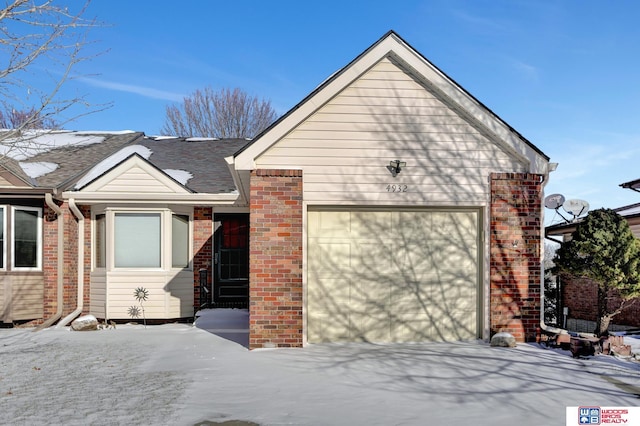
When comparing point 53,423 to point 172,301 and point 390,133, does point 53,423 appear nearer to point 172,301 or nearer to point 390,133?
point 390,133

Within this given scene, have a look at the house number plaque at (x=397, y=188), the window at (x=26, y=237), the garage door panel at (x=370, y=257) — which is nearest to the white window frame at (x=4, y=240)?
the window at (x=26, y=237)

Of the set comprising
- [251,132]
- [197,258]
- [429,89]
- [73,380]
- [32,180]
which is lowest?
[73,380]

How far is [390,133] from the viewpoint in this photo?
857 cm

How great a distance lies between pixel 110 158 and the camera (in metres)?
13.8

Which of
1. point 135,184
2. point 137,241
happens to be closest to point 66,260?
point 137,241

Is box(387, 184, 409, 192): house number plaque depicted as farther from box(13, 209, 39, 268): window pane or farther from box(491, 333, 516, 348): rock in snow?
box(13, 209, 39, 268): window pane

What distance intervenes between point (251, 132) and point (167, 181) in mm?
23944

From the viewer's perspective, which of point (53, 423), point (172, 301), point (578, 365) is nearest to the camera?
point (53, 423)

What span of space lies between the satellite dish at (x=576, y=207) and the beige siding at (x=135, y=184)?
408 inches

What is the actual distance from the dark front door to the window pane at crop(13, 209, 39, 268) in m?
4.48

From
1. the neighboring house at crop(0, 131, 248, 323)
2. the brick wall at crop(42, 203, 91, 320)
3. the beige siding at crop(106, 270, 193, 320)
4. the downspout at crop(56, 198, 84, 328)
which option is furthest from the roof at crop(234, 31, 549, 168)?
the brick wall at crop(42, 203, 91, 320)

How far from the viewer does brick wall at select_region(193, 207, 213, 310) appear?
12641 millimetres

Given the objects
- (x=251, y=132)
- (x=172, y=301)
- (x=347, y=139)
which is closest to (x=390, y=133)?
(x=347, y=139)

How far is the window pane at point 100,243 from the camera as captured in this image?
12.2 meters
